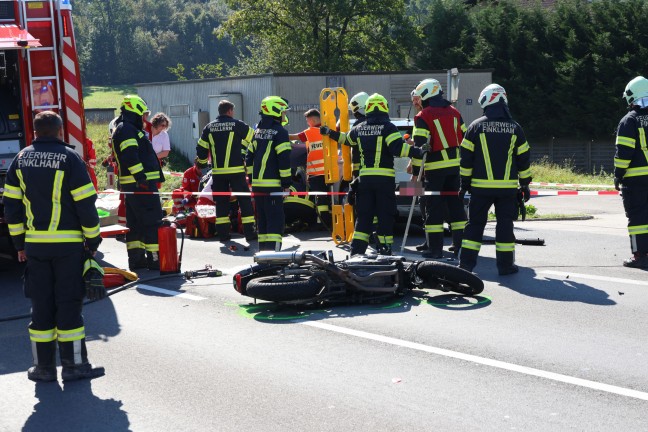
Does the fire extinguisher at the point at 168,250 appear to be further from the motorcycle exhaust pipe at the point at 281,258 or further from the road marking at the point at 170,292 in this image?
the motorcycle exhaust pipe at the point at 281,258

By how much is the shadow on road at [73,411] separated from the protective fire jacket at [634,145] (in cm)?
667

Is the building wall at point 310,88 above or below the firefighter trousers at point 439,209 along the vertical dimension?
above

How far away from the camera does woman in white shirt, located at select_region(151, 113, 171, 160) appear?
1421cm

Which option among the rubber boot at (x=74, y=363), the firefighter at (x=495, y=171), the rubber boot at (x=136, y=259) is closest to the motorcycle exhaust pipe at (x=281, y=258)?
the firefighter at (x=495, y=171)

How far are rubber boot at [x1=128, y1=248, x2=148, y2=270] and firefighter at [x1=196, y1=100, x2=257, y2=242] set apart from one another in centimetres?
215

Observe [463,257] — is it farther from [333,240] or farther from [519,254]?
[333,240]

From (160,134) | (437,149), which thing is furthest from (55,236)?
(160,134)

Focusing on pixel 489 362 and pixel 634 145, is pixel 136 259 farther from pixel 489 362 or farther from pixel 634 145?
pixel 634 145

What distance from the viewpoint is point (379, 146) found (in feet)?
35.7

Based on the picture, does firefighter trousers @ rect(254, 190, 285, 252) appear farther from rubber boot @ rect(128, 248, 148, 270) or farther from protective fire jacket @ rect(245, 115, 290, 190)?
rubber boot @ rect(128, 248, 148, 270)

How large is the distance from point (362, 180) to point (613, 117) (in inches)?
1113

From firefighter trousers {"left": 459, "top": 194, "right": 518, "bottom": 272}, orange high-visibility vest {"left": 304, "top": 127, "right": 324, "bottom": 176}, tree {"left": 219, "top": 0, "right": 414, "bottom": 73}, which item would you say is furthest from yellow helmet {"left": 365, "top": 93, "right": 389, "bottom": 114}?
tree {"left": 219, "top": 0, "right": 414, "bottom": 73}

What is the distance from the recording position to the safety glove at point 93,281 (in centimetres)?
667

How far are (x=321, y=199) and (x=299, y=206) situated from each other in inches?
15.3
